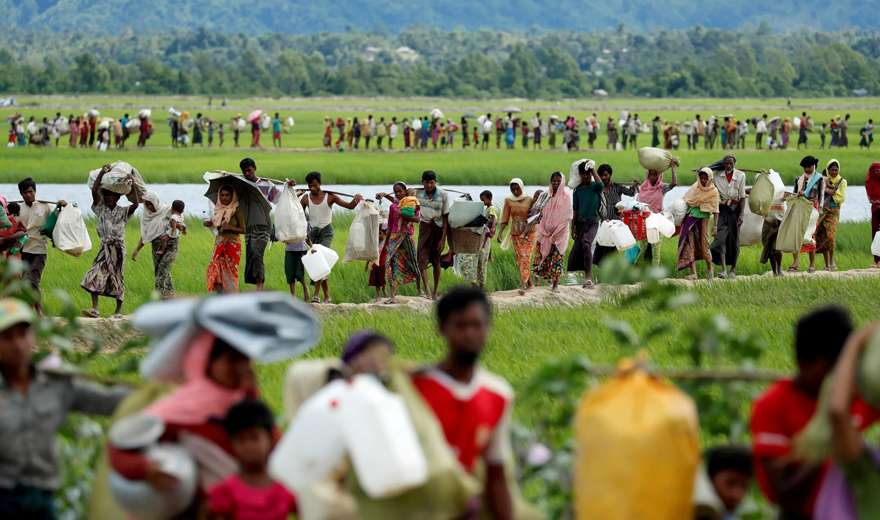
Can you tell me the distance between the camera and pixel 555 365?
5152 millimetres

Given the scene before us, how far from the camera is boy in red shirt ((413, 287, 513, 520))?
4.66 meters

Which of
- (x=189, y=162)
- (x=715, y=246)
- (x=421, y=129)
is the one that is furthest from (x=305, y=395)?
(x=421, y=129)

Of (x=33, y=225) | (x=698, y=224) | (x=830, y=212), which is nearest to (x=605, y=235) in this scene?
(x=698, y=224)

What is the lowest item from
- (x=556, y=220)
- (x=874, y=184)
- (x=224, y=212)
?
(x=556, y=220)

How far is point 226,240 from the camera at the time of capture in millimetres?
13773

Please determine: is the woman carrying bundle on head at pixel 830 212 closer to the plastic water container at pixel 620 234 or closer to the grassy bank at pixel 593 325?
the grassy bank at pixel 593 325

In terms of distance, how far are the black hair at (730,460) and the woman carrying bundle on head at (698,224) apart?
38.3ft

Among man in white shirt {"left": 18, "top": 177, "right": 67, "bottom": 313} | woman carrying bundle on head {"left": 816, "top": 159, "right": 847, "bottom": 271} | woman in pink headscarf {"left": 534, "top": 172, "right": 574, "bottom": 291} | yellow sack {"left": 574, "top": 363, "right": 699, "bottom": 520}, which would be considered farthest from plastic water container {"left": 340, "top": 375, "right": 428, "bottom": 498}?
woman carrying bundle on head {"left": 816, "top": 159, "right": 847, "bottom": 271}

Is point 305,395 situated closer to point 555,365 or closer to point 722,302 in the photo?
point 555,365

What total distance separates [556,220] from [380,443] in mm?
11652

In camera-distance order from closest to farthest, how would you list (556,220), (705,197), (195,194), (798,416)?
(798,416)
(556,220)
(705,197)
(195,194)

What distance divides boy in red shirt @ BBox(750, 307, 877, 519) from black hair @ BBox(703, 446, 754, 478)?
236 millimetres

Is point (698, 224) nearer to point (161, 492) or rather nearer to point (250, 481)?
point (250, 481)

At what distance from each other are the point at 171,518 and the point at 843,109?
85.5 m
